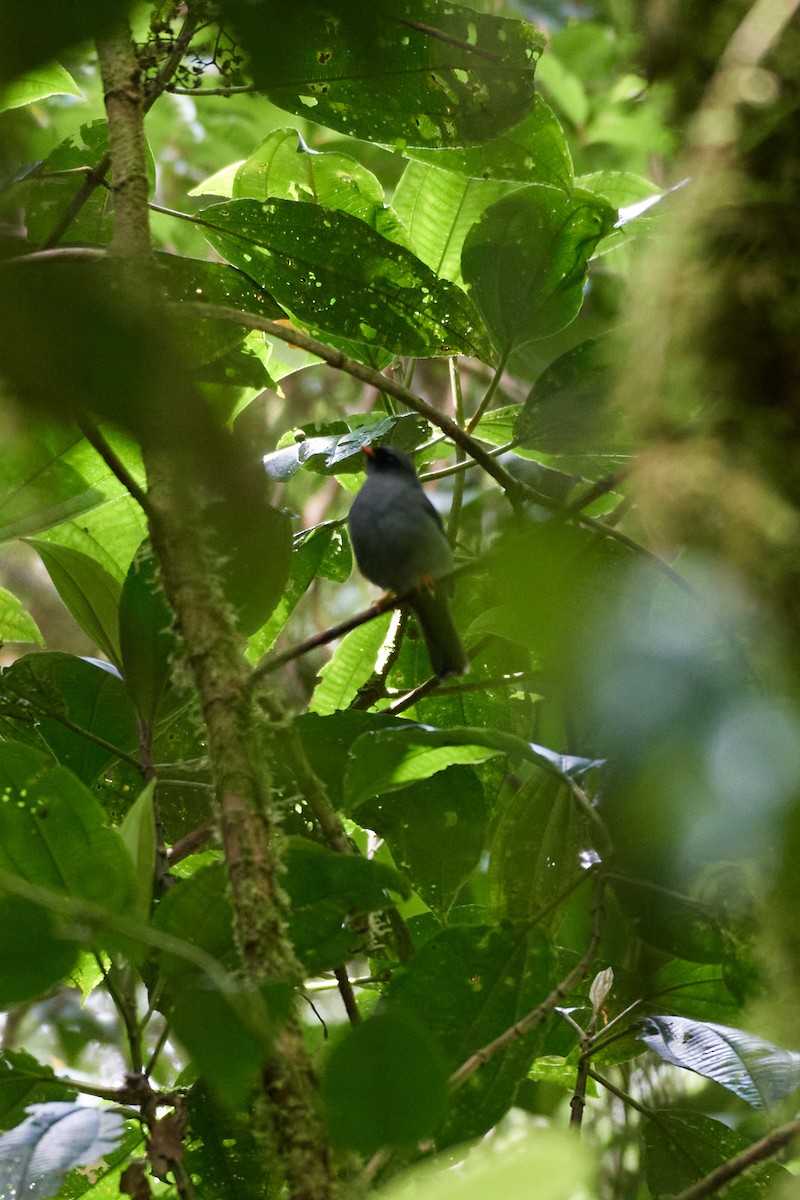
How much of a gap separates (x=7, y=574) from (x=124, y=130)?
3.84m

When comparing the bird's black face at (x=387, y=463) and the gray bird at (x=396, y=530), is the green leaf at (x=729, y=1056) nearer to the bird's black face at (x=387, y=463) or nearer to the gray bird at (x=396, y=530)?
the gray bird at (x=396, y=530)

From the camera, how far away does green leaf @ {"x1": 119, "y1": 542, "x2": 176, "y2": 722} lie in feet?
5.43

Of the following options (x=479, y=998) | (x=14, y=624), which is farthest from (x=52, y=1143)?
(x=14, y=624)

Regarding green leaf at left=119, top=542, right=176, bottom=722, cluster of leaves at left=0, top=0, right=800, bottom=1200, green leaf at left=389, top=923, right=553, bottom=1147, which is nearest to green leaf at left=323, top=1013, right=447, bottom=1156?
cluster of leaves at left=0, top=0, right=800, bottom=1200

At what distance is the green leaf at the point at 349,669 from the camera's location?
7.11 ft

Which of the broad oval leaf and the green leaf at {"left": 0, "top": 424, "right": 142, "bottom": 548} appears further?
the green leaf at {"left": 0, "top": 424, "right": 142, "bottom": 548}

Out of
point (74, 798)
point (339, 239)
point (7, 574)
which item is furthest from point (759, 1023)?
point (7, 574)

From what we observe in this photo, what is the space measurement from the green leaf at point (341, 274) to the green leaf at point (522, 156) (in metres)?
0.19

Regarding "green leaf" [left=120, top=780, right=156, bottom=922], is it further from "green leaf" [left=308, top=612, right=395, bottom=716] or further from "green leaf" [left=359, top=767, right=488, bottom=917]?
"green leaf" [left=308, top=612, right=395, bottom=716]

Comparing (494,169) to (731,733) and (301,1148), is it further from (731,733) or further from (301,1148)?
(301,1148)

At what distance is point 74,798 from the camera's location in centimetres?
117

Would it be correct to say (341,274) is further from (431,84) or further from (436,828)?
(436,828)

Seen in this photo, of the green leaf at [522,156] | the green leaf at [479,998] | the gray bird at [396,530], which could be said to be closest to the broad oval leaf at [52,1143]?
the green leaf at [479,998]

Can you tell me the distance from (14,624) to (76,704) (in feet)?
1.05
